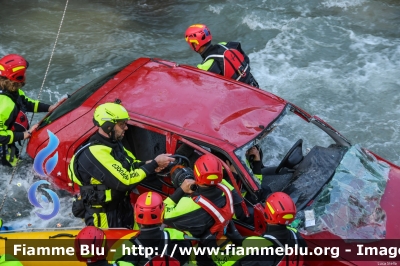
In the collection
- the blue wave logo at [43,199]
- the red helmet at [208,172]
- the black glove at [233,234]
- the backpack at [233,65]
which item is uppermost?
the backpack at [233,65]

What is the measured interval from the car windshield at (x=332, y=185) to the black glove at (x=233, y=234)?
54 centimetres

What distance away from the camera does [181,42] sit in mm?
10648

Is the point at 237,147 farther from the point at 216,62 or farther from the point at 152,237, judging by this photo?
the point at 216,62

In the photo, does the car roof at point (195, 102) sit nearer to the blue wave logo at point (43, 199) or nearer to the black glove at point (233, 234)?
the black glove at point (233, 234)

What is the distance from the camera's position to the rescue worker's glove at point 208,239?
14.6 ft

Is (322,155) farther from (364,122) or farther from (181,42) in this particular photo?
(181,42)

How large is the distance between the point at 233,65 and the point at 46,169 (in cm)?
249

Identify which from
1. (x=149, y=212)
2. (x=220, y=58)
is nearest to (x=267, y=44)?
(x=220, y=58)

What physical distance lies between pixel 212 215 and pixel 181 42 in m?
6.77

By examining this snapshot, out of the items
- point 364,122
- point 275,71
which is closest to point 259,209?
point 364,122


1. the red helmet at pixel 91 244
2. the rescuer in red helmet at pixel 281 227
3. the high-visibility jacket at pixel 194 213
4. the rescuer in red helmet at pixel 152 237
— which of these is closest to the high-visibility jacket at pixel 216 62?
the high-visibility jacket at pixel 194 213

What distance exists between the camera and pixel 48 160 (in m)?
5.55

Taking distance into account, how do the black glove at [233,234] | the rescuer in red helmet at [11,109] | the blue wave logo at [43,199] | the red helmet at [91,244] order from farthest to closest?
the rescuer in red helmet at [11,109] < the blue wave logo at [43,199] < the black glove at [233,234] < the red helmet at [91,244]

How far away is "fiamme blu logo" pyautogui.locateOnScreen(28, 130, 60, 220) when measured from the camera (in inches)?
216
